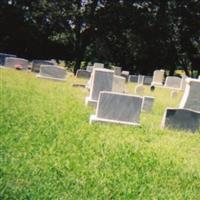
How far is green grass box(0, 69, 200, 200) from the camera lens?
5957mm

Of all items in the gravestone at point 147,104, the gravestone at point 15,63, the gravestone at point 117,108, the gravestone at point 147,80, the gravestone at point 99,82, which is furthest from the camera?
the gravestone at point 147,80

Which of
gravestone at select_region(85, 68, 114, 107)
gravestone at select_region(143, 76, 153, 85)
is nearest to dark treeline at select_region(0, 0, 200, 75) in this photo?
gravestone at select_region(143, 76, 153, 85)

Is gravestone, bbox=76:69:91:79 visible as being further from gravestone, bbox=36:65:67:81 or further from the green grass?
the green grass

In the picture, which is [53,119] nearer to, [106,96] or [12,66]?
[106,96]

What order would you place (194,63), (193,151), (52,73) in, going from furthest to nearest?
1. (194,63)
2. (52,73)
3. (193,151)

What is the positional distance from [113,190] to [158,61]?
38974 millimetres

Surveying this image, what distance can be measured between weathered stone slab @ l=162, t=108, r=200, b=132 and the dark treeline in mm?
26741

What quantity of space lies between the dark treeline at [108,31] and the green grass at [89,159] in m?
27.4

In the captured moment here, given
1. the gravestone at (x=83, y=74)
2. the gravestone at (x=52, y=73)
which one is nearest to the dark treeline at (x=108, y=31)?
the gravestone at (x=83, y=74)

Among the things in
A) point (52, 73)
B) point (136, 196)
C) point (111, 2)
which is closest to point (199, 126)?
point (136, 196)

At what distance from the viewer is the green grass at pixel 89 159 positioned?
5957 millimetres

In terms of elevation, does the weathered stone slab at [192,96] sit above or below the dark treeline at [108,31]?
below

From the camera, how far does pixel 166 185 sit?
6.69m

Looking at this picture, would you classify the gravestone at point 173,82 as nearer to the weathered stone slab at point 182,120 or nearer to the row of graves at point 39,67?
the row of graves at point 39,67
